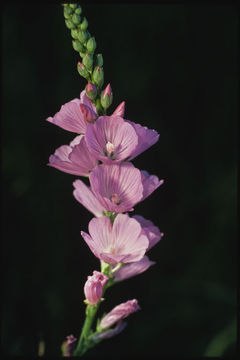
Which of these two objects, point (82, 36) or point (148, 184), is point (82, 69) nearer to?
point (82, 36)

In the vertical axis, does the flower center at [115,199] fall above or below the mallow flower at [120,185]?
below

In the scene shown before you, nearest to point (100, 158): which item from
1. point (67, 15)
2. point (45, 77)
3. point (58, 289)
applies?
point (67, 15)

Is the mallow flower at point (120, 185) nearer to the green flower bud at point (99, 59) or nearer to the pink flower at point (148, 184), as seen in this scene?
the pink flower at point (148, 184)

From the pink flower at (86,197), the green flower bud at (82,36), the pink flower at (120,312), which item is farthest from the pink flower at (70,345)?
the green flower bud at (82,36)

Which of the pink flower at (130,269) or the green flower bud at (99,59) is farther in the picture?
the pink flower at (130,269)

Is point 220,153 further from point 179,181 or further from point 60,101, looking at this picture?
point 60,101

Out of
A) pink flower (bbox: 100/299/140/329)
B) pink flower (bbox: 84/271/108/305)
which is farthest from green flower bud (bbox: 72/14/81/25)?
pink flower (bbox: 100/299/140/329)
